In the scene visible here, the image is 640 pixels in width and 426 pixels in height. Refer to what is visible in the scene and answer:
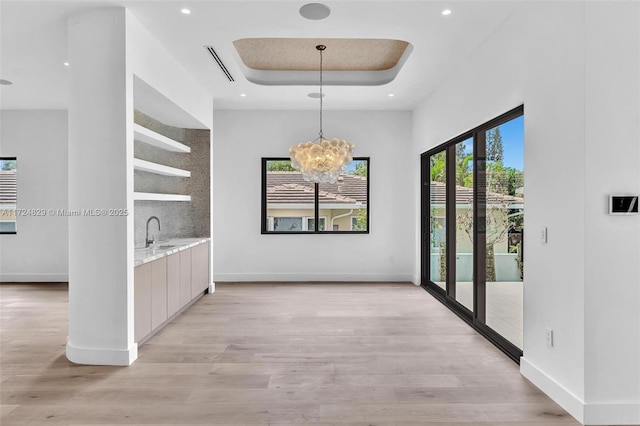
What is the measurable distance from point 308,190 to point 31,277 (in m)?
4.94

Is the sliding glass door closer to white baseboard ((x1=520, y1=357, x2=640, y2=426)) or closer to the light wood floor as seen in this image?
the light wood floor

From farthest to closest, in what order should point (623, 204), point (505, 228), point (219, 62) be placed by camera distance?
point (219, 62) → point (505, 228) → point (623, 204)

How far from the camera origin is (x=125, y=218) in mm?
3271

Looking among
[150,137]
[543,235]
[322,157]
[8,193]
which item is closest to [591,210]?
[543,235]

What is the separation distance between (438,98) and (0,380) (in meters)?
5.44

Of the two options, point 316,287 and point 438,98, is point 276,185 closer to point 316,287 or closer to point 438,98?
point 316,287

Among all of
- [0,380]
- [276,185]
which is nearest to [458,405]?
[0,380]

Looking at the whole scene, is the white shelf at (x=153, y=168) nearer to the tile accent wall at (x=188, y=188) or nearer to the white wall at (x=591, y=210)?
the tile accent wall at (x=188, y=188)

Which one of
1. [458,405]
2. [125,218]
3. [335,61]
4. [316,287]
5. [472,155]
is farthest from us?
[316,287]

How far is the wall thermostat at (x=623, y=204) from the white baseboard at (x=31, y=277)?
24.8 feet

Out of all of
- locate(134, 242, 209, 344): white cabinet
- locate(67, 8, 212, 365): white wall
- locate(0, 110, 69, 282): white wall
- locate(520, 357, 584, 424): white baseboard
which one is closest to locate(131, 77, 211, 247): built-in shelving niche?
locate(134, 242, 209, 344): white cabinet

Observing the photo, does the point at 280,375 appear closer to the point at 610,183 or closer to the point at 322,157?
the point at 322,157

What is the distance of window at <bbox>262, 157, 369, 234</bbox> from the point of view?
6.89m

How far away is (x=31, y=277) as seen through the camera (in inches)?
265
